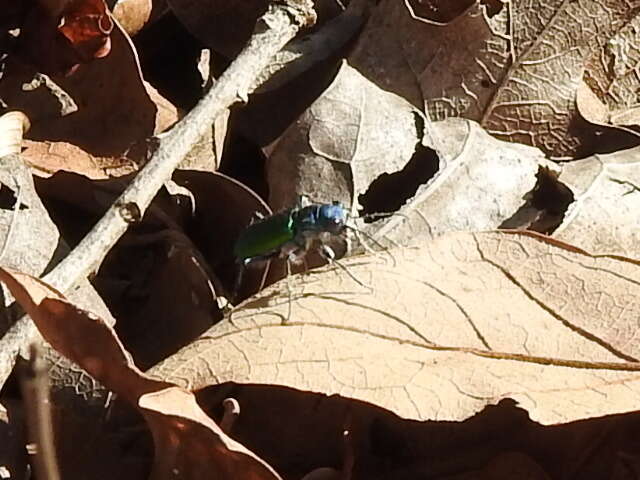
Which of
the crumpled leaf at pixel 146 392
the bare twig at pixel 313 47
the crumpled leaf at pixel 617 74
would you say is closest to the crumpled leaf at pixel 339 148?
the bare twig at pixel 313 47

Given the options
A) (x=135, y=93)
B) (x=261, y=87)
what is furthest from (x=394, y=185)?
(x=135, y=93)

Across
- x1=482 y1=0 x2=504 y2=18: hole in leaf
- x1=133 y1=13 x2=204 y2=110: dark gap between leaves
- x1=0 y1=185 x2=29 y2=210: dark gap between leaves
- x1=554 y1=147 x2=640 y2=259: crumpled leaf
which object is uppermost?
x1=482 y1=0 x2=504 y2=18: hole in leaf

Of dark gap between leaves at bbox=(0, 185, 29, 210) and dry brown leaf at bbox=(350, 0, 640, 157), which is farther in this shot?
dry brown leaf at bbox=(350, 0, 640, 157)

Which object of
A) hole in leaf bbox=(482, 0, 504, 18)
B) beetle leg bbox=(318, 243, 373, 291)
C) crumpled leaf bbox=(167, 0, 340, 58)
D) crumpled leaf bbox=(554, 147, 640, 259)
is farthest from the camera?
crumpled leaf bbox=(167, 0, 340, 58)

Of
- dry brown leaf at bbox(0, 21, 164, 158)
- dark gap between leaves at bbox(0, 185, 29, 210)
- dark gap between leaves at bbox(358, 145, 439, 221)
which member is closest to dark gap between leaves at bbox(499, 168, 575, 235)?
dark gap between leaves at bbox(358, 145, 439, 221)

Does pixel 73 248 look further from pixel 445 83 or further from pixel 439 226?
pixel 445 83

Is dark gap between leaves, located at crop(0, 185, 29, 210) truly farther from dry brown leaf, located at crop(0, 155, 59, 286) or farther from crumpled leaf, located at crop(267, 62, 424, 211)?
crumpled leaf, located at crop(267, 62, 424, 211)

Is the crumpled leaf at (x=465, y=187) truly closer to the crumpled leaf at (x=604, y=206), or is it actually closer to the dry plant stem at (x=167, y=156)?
the crumpled leaf at (x=604, y=206)
